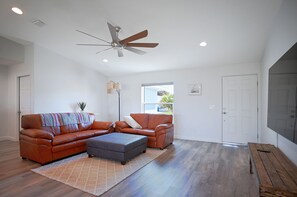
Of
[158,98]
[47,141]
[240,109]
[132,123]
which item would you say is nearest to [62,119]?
[47,141]

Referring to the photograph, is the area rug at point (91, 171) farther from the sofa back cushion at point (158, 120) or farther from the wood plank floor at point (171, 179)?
the sofa back cushion at point (158, 120)

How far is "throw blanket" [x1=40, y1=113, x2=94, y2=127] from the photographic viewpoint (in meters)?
3.85

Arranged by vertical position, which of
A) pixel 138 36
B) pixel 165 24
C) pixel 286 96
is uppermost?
pixel 165 24

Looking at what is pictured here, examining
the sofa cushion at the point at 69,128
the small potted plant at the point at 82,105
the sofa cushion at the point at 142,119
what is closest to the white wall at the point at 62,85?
the small potted plant at the point at 82,105

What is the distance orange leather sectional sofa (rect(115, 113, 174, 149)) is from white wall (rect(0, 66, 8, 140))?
3.77m

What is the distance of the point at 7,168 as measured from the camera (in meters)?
3.00

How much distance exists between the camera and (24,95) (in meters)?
4.83

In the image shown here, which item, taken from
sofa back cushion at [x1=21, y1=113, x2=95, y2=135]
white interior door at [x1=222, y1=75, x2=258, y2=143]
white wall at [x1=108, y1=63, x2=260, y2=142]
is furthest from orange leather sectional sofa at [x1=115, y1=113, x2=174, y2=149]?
white interior door at [x1=222, y1=75, x2=258, y2=143]

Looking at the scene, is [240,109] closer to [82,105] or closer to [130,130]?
[130,130]

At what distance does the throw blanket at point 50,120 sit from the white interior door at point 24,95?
115cm

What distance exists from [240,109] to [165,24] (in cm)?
326

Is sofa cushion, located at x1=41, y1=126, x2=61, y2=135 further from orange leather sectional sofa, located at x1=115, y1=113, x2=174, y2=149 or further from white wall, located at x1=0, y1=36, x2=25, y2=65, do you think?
white wall, located at x1=0, y1=36, x2=25, y2=65

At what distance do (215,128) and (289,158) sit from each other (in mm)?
2945

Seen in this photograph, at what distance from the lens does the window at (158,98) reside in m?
5.72
